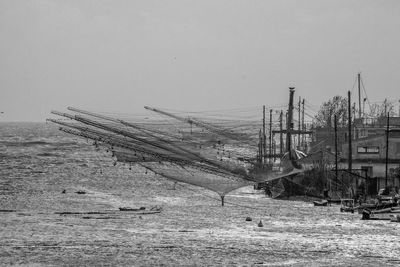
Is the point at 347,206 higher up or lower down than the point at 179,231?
higher up

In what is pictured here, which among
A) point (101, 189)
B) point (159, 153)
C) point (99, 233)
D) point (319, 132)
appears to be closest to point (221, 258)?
point (99, 233)

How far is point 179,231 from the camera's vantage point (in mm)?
48188

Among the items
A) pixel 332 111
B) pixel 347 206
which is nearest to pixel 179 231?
pixel 347 206

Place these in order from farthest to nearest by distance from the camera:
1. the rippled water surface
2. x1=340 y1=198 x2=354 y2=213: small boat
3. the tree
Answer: the tree
x1=340 y1=198 x2=354 y2=213: small boat
the rippled water surface

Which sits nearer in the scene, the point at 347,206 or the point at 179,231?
the point at 179,231

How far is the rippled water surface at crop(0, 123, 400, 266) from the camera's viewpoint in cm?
3688

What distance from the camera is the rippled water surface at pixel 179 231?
36.9 m

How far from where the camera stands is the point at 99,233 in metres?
45.6

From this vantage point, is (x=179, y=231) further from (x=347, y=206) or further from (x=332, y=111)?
(x=332, y=111)

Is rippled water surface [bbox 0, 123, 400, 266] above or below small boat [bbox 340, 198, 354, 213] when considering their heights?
below

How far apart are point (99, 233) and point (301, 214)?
811 inches

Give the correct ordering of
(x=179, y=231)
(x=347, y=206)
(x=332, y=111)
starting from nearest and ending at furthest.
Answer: (x=179, y=231)
(x=347, y=206)
(x=332, y=111)

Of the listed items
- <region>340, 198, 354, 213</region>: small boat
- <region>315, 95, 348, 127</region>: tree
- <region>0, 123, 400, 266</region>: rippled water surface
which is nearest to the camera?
<region>0, 123, 400, 266</region>: rippled water surface

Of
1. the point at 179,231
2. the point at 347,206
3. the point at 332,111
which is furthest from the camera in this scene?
the point at 332,111
